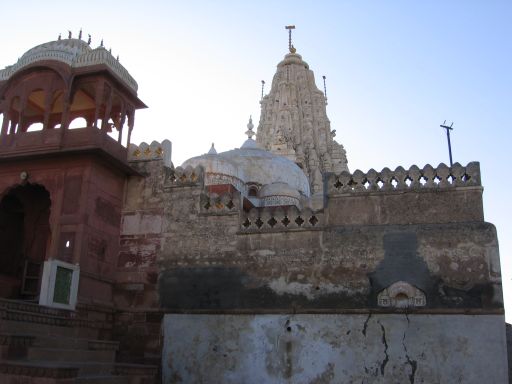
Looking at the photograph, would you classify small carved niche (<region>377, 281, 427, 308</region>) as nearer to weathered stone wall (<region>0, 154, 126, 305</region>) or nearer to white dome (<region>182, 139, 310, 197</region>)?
weathered stone wall (<region>0, 154, 126, 305</region>)

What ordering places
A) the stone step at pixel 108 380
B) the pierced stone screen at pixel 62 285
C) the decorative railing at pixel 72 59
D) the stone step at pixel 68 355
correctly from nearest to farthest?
the stone step at pixel 108 380, the stone step at pixel 68 355, the pierced stone screen at pixel 62 285, the decorative railing at pixel 72 59

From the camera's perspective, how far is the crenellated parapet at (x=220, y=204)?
37.0 feet

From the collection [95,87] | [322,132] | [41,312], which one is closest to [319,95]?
[322,132]

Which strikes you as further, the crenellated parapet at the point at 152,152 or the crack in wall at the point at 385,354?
the crenellated parapet at the point at 152,152

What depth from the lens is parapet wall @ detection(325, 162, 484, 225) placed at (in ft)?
32.6

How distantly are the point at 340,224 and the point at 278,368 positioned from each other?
2840 mm

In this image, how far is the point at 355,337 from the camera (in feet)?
31.7

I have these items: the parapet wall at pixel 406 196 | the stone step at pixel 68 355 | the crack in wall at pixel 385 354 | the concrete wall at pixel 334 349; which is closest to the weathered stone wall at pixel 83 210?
the stone step at pixel 68 355

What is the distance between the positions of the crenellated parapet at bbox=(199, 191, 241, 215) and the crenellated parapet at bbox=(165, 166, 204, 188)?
35cm

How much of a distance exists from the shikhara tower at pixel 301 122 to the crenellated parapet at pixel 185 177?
24366 mm

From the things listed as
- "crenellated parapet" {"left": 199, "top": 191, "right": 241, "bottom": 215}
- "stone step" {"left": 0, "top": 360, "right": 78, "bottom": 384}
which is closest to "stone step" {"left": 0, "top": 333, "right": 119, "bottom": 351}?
"stone step" {"left": 0, "top": 360, "right": 78, "bottom": 384}

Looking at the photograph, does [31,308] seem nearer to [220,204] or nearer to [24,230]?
[220,204]

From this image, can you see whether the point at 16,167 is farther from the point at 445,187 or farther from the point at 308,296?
the point at 445,187

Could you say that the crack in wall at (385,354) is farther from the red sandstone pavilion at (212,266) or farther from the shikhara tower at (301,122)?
the shikhara tower at (301,122)
